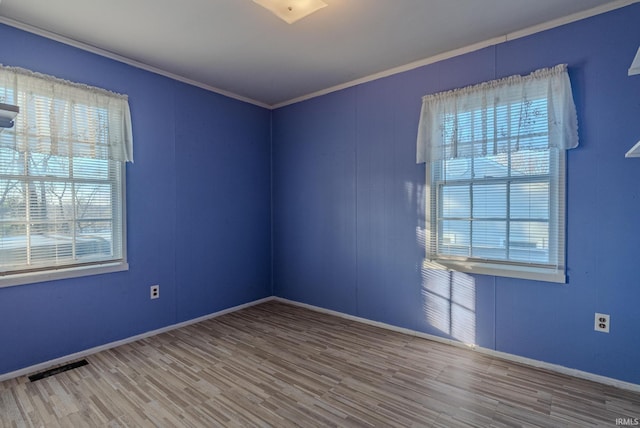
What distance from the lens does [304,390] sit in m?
2.33

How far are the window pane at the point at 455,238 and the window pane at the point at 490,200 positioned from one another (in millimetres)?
157

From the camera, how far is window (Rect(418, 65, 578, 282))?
2.54 metres

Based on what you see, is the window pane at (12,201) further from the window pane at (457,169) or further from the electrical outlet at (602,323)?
the electrical outlet at (602,323)

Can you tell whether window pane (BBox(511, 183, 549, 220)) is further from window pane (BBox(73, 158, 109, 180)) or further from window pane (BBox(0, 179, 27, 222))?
window pane (BBox(0, 179, 27, 222))

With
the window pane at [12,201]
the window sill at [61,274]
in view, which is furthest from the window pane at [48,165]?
the window sill at [61,274]

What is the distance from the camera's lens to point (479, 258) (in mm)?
2918

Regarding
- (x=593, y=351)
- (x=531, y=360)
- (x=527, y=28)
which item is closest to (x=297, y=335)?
(x=531, y=360)

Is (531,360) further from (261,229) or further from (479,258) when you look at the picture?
(261,229)

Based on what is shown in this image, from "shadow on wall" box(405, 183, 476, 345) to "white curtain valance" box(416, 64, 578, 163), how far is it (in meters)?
0.52

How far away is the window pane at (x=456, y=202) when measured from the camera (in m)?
2.97

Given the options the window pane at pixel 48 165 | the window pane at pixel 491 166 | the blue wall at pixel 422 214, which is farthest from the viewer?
the window pane at pixel 491 166

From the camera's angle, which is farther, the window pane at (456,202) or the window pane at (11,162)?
the window pane at (456,202)

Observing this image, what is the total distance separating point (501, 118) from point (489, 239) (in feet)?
3.33

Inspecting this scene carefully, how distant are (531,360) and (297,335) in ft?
6.68
